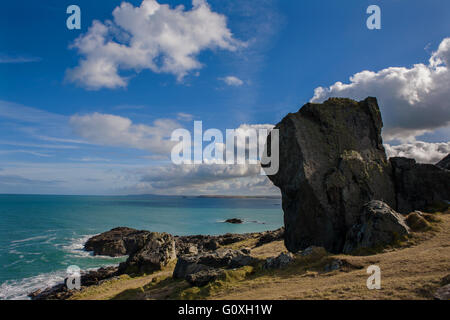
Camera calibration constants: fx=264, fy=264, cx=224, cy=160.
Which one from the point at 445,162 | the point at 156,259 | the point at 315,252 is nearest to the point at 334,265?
the point at 315,252

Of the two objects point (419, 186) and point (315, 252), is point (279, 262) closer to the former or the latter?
point (315, 252)

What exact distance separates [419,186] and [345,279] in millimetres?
18018

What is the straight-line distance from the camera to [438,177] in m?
26.1

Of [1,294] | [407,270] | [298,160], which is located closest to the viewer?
[407,270]

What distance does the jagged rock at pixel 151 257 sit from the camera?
33062 mm

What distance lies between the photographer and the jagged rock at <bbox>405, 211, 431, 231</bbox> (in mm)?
19953

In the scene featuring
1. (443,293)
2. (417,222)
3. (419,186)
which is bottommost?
(443,293)

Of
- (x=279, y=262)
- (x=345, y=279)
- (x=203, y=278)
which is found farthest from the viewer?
(x=279, y=262)

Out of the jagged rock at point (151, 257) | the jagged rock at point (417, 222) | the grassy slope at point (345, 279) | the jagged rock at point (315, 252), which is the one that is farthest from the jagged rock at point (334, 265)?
the jagged rock at point (151, 257)

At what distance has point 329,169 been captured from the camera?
24.2m

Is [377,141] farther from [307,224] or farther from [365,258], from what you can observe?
[365,258]
